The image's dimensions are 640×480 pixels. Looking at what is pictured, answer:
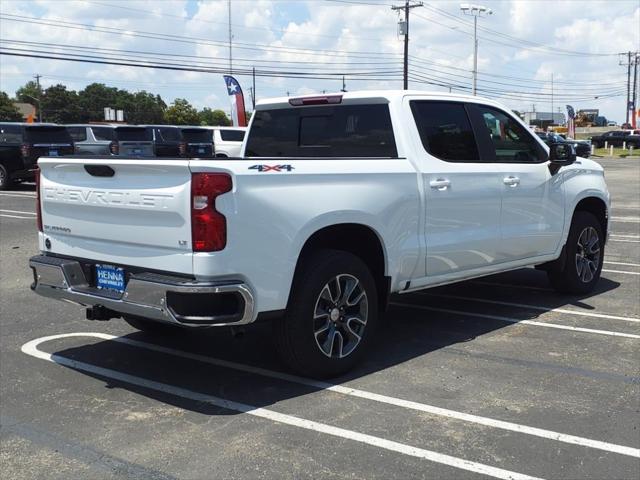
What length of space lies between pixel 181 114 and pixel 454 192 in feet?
298

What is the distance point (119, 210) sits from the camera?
4.42 m

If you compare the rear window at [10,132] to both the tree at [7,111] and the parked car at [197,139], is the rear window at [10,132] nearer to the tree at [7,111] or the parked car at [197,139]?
the parked car at [197,139]

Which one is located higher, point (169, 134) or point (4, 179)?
point (169, 134)

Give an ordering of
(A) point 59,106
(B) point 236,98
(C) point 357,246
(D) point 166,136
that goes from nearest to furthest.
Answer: (C) point 357,246 → (D) point 166,136 → (B) point 236,98 → (A) point 59,106

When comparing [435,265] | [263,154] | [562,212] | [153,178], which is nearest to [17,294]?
[263,154]

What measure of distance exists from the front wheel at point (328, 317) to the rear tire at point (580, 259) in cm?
289

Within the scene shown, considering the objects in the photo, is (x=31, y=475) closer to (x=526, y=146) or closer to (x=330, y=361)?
(x=330, y=361)

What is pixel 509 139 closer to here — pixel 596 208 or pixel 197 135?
pixel 596 208

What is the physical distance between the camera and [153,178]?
420 centimetres

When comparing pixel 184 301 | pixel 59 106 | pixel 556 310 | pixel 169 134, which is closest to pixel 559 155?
pixel 556 310

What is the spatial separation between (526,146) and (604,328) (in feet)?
5.84

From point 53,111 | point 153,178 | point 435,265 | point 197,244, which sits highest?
point 53,111

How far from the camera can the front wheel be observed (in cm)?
453

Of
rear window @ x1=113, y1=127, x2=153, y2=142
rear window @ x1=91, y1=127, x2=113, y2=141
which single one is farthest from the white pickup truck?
rear window @ x1=91, y1=127, x2=113, y2=141
